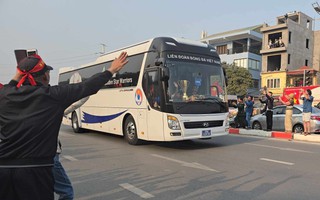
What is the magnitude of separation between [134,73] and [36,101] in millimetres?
8214

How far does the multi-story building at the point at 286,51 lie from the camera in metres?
47.4

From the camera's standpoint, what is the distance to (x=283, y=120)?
1569 centimetres

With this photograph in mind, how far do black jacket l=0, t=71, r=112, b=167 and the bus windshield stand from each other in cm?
670

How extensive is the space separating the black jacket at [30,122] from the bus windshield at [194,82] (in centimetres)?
670

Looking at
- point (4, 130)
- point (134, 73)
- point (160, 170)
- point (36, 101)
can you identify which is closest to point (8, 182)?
point (4, 130)

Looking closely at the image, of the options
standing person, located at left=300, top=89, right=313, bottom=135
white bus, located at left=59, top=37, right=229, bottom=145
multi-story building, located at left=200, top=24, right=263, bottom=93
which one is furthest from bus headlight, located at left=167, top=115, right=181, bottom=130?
multi-story building, located at left=200, top=24, right=263, bottom=93

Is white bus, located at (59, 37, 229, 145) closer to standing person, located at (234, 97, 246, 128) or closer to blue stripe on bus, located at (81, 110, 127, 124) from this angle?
blue stripe on bus, located at (81, 110, 127, 124)

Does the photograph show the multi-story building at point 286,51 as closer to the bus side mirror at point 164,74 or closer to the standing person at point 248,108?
the standing person at point 248,108

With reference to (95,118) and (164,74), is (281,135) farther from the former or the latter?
(95,118)

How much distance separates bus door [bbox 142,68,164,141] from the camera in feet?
30.7

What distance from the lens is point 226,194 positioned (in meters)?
5.27

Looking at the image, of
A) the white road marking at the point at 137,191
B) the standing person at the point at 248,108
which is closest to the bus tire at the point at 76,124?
the standing person at the point at 248,108

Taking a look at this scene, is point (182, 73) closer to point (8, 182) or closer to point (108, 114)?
point (108, 114)

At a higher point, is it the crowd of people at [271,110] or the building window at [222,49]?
the building window at [222,49]
